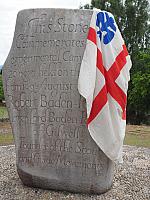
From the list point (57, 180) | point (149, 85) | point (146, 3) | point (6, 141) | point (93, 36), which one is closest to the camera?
point (93, 36)

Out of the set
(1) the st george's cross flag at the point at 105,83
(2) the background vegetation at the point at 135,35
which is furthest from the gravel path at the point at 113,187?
(2) the background vegetation at the point at 135,35

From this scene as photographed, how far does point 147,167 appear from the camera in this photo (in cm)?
593

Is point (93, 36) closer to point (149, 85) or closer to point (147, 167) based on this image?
point (147, 167)

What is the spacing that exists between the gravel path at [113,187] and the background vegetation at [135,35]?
1698 centimetres

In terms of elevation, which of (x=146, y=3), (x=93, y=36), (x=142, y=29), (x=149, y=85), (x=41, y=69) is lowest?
(x=149, y=85)

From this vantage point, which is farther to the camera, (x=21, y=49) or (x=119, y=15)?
(x=119, y=15)

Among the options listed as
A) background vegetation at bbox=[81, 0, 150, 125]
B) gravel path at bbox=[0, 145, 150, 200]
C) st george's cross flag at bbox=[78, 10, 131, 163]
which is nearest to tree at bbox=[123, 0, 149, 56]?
background vegetation at bbox=[81, 0, 150, 125]

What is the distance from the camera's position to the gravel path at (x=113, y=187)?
4431 mm

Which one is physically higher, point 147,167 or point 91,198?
point 91,198

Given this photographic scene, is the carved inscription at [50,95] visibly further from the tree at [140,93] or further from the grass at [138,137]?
the tree at [140,93]

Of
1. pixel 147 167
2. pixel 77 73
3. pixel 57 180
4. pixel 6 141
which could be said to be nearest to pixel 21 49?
pixel 77 73

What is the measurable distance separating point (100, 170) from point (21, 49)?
177 centimetres

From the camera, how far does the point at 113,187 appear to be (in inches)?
188

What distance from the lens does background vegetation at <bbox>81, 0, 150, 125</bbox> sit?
23047 millimetres
